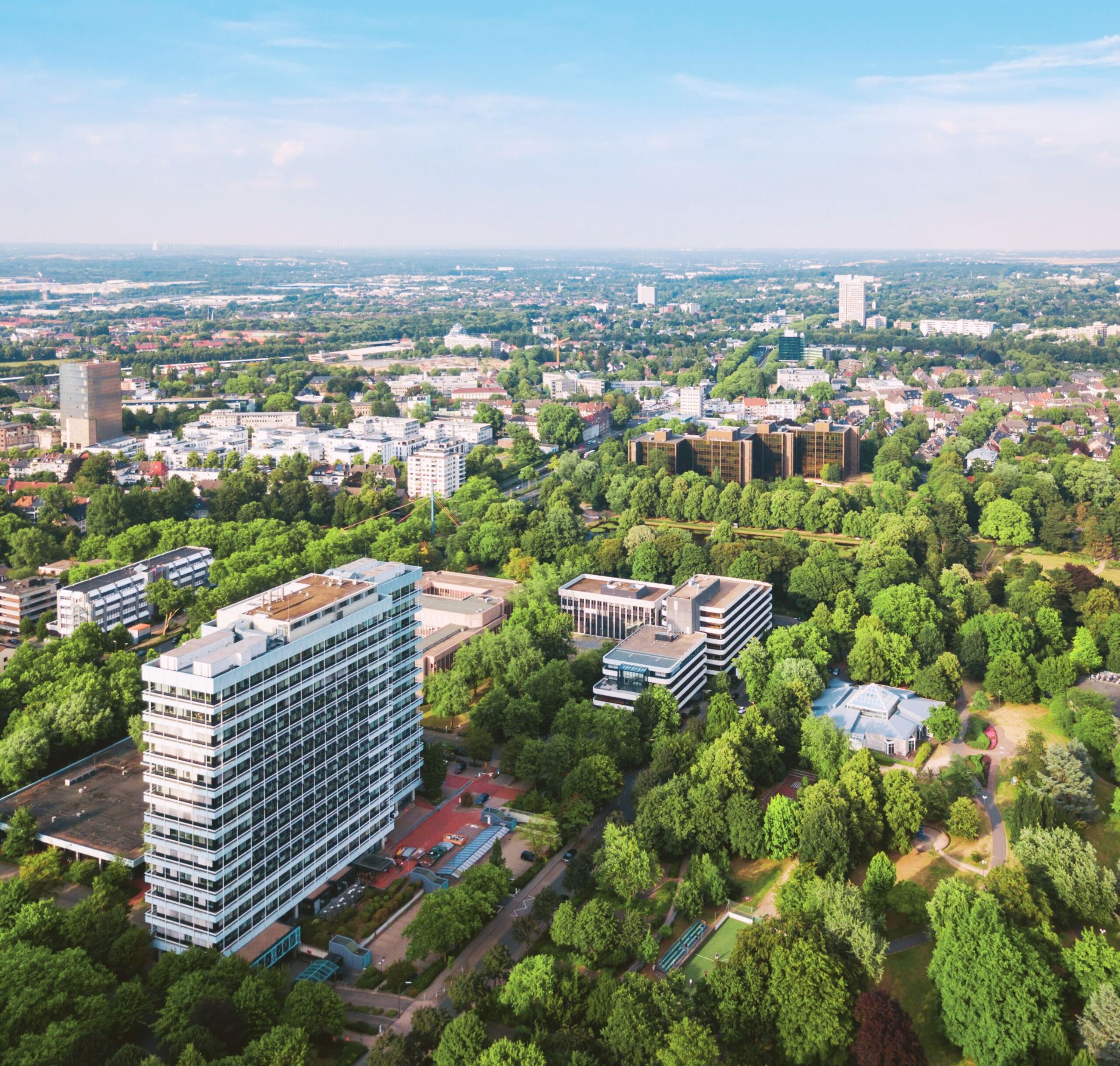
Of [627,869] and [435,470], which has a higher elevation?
[435,470]

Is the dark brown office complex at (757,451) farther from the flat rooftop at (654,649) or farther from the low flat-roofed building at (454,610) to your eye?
the flat rooftop at (654,649)

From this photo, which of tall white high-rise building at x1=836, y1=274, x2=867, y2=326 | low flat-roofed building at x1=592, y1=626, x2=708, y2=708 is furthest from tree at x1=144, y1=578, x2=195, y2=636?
tall white high-rise building at x1=836, y1=274, x2=867, y2=326

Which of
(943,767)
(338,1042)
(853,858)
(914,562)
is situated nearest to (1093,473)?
(914,562)

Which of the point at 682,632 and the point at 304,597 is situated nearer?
the point at 304,597

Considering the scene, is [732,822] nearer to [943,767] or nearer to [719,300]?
[943,767]

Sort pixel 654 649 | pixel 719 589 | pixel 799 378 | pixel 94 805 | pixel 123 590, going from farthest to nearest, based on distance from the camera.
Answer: pixel 799 378 < pixel 123 590 < pixel 719 589 < pixel 654 649 < pixel 94 805

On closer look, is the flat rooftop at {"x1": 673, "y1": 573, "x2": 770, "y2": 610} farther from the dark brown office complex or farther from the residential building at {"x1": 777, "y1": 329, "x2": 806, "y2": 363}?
the residential building at {"x1": 777, "y1": 329, "x2": 806, "y2": 363}

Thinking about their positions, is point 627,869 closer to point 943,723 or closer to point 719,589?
point 943,723

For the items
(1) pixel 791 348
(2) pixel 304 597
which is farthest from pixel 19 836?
(1) pixel 791 348
